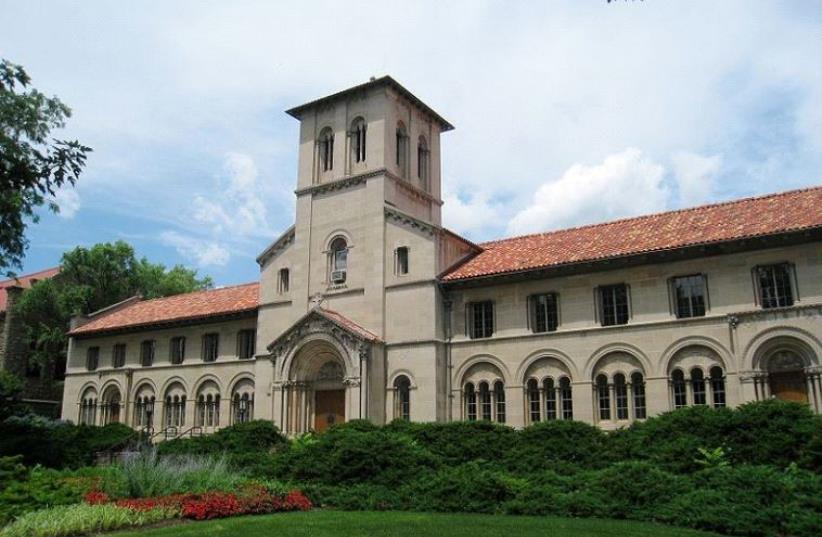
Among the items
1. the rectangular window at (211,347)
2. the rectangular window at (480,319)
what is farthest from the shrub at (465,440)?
the rectangular window at (211,347)

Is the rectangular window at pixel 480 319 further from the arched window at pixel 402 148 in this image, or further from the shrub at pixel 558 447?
the arched window at pixel 402 148

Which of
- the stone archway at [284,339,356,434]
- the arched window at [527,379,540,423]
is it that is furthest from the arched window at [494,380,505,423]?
the stone archway at [284,339,356,434]

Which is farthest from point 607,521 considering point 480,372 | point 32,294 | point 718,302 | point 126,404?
point 32,294

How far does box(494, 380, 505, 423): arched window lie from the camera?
30.9m

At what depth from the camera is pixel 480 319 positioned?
105 ft

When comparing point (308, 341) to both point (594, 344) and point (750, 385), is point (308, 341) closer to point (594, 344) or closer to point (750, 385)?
point (594, 344)

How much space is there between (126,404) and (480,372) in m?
24.1

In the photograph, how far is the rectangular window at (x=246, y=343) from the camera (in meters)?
40.3

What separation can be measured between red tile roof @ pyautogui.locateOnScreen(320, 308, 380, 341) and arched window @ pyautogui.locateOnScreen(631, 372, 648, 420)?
1084cm

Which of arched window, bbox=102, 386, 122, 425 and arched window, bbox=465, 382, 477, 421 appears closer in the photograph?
arched window, bbox=465, 382, 477, 421

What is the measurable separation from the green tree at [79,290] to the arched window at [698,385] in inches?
1682

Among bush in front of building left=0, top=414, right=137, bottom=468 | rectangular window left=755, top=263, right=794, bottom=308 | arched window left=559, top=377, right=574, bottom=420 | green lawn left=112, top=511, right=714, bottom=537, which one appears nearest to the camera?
green lawn left=112, top=511, right=714, bottom=537

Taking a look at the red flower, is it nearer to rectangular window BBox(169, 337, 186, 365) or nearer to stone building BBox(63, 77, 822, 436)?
stone building BBox(63, 77, 822, 436)

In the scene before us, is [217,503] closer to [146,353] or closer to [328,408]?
[328,408]
